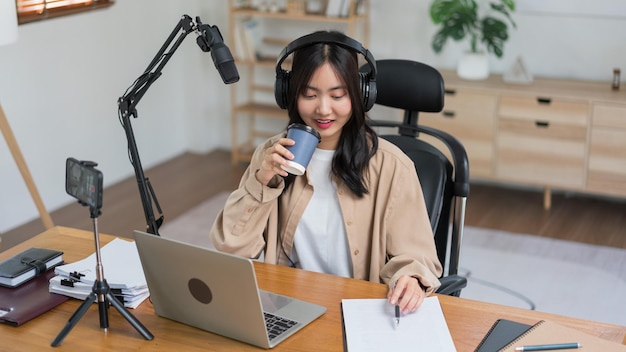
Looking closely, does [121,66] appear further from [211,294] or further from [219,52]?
[211,294]

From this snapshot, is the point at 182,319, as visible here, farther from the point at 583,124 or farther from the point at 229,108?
the point at 229,108

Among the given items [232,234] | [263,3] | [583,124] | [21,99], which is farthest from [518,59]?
[232,234]

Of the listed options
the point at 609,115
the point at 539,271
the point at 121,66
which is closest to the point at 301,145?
the point at 539,271

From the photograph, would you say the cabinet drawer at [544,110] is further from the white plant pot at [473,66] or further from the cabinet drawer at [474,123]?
the white plant pot at [473,66]

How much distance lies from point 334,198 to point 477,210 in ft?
8.41

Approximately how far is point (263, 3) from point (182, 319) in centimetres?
356

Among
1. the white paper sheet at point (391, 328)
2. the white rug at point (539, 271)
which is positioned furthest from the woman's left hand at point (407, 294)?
the white rug at point (539, 271)

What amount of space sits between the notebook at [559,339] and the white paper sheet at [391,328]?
0.14 metres

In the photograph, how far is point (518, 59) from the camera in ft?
14.7

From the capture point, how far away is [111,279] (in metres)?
1.88

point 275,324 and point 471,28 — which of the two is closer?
point 275,324

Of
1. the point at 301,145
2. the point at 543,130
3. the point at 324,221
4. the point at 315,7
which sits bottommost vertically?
the point at 543,130

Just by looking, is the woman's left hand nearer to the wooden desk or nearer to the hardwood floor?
the wooden desk

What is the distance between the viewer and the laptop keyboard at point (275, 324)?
5.45 ft
